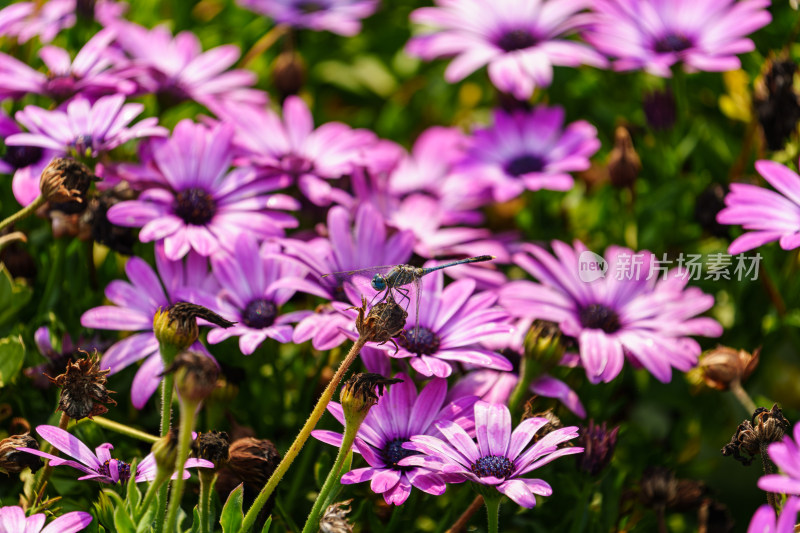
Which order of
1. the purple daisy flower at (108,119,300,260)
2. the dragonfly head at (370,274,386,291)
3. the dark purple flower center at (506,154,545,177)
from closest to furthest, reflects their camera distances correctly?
1. the dragonfly head at (370,274,386,291)
2. the purple daisy flower at (108,119,300,260)
3. the dark purple flower center at (506,154,545,177)

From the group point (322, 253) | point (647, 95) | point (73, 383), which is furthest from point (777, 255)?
Answer: point (73, 383)

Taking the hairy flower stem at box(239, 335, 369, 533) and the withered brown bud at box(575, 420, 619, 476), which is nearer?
the hairy flower stem at box(239, 335, 369, 533)

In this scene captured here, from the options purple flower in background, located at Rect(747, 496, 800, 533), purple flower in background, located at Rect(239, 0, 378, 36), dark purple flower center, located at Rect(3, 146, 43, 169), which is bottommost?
purple flower in background, located at Rect(747, 496, 800, 533)

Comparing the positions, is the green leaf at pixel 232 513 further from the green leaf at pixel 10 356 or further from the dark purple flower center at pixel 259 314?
the green leaf at pixel 10 356

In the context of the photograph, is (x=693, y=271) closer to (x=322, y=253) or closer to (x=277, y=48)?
(x=322, y=253)

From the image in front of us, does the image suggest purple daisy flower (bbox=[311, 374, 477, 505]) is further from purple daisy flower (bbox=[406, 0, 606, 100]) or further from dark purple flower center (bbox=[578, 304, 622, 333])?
purple daisy flower (bbox=[406, 0, 606, 100])

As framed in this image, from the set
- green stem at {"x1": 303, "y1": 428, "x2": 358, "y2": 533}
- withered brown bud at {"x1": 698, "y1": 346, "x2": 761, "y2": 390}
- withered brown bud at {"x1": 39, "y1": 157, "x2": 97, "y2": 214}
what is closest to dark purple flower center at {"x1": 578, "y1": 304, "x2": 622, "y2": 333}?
withered brown bud at {"x1": 698, "y1": 346, "x2": 761, "y2": 390}

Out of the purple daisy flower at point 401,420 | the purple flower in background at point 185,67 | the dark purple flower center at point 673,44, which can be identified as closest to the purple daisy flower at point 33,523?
the purple daisy flower at point 401,420

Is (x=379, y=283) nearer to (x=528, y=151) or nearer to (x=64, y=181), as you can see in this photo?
(x=64, y=181)
